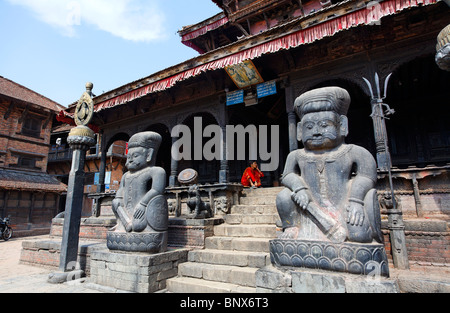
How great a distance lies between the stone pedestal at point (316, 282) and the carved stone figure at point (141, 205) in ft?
7.11

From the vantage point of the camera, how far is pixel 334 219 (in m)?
2.73

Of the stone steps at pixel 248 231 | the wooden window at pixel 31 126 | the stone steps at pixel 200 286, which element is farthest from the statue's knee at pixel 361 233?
the wooden window at pixel 31 126

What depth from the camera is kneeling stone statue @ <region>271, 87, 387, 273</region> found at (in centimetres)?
256

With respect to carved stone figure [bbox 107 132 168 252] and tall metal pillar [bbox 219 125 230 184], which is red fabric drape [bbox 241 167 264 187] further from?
carved stone figure [bbox 107 132 168 252]

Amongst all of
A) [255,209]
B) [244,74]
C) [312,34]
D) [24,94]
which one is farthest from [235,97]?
[24,94]

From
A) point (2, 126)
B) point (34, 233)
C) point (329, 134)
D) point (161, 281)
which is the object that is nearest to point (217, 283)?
point (161, 281)

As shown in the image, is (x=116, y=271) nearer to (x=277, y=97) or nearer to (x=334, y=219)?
(x=334, y=219)

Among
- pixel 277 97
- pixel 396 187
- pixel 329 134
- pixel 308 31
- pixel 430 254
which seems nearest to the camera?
pixel 329 134

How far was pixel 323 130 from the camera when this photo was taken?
3012 mm

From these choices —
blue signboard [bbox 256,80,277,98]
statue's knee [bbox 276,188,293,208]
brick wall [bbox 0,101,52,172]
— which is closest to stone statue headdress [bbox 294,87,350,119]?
statue's knee [bbox 276,188,293,208]

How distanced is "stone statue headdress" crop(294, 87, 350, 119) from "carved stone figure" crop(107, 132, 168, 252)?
9.16ft

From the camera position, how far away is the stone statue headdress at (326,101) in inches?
122

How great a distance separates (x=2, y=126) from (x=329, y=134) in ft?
73.5

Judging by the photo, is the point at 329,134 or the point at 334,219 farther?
the point at 329,134
